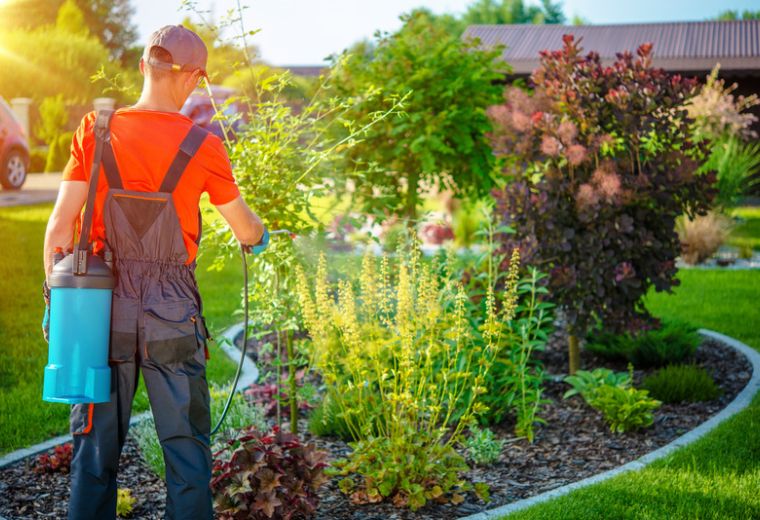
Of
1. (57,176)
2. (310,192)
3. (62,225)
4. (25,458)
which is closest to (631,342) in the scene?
(310,192)

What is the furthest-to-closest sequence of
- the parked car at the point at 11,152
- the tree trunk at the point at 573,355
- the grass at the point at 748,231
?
the parked car at the point at 11,152 → the grass at the point at 748,231 → the tree trunk at the point at 573,355

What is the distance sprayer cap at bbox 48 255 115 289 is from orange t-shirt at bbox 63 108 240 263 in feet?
0.45

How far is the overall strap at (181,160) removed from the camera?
2842 millimetres

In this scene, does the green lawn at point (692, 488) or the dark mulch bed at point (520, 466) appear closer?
the green lawn at point (692, 488)

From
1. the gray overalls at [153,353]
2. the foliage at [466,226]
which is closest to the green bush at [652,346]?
the gray overalls at [153,353]

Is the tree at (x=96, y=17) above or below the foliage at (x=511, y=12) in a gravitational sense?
below

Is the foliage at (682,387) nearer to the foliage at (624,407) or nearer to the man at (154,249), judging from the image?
the foliage at (624,407)

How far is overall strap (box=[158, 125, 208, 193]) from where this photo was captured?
2.84 m

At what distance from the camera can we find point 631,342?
20.7 feet

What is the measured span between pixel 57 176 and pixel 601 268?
14.0m

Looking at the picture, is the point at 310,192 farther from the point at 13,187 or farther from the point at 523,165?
the point at 13,187

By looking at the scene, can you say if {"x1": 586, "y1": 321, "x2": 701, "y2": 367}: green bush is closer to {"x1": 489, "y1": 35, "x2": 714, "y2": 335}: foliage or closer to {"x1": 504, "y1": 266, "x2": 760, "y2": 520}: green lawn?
{"x1": 489, "y1": 35, "x2": 714, "y2": 335}: foliage

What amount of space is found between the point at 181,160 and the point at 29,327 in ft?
16.6

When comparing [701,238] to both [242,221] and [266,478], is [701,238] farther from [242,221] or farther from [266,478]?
[242,221]
